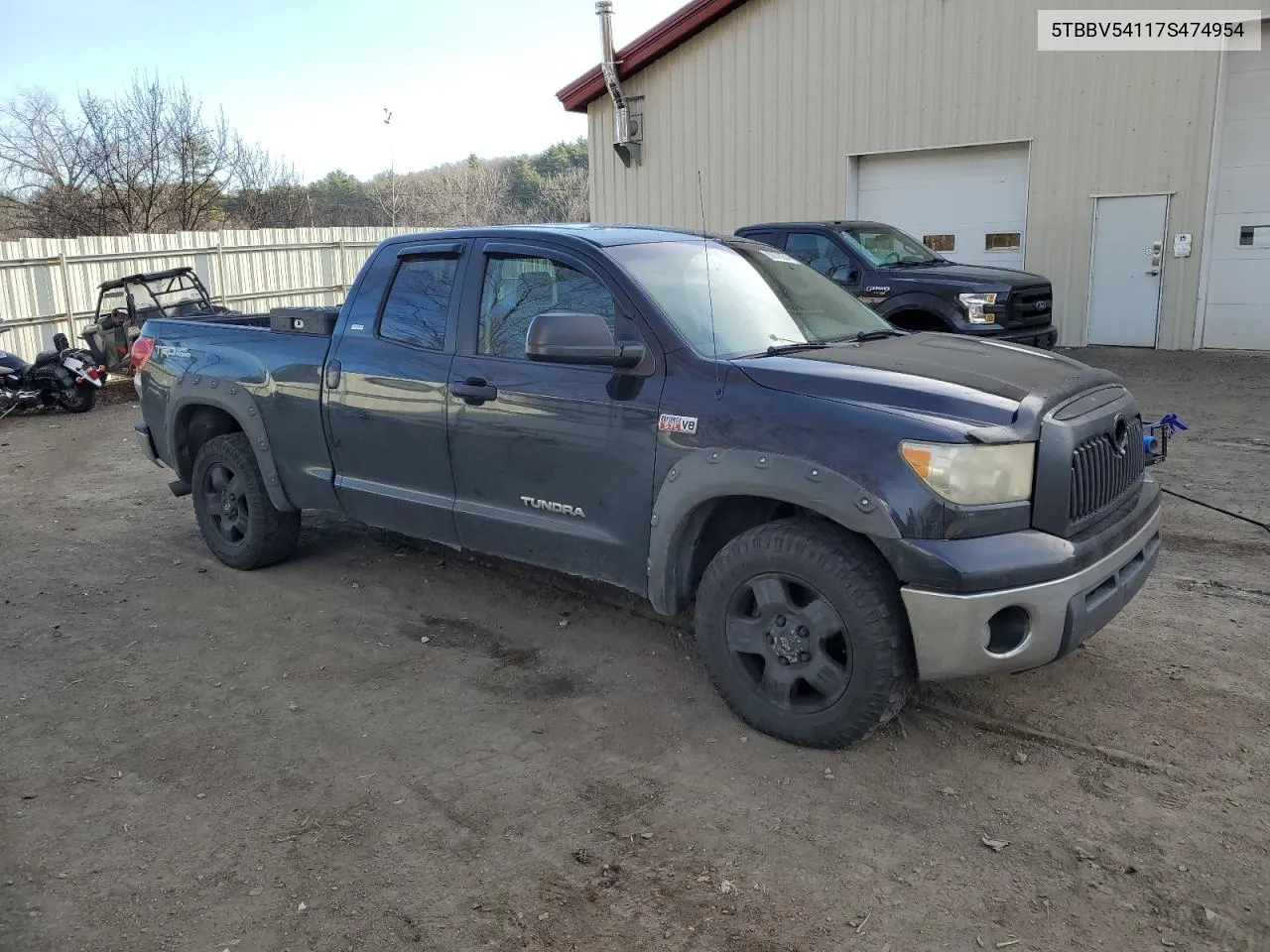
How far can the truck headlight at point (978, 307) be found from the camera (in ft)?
33.5

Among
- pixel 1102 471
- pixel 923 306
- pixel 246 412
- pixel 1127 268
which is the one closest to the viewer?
pixel 1102 471

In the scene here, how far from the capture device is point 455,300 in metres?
4.78

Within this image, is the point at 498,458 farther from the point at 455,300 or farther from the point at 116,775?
the point at 116,775

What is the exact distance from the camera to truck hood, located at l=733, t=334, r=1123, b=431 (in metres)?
3.40

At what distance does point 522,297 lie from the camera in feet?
15.0

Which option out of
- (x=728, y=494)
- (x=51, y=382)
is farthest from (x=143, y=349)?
(x=51, y=382)

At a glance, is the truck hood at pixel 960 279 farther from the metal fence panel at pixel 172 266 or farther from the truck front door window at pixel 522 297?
the metal fence panel at pixel 172 266

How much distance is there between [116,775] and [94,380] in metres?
10.7

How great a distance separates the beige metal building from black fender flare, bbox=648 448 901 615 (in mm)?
12056

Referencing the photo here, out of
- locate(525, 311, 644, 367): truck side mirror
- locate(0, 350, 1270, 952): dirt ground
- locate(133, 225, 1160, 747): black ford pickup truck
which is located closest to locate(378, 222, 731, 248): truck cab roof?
locate(133, 225, 1160, 747): black ford pickup truck

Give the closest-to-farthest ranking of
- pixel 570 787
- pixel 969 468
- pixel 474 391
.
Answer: pixel 969 468
pixel 570 787
pixel 474 391

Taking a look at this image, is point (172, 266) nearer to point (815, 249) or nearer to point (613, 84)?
point (613, 84)

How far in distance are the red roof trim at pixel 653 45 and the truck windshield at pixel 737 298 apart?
13.6 m

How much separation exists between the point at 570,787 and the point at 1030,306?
8785 millimetres
